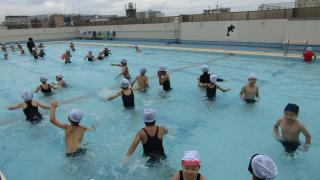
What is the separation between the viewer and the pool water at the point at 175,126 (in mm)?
4922

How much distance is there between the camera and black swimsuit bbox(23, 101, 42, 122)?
6648mm

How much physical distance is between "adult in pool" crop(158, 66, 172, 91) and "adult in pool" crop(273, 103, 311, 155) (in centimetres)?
471

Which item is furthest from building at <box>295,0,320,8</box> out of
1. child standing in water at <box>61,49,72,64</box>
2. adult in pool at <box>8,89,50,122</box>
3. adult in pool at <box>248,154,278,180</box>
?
adult in pool at <box>248,154,278,180</box>

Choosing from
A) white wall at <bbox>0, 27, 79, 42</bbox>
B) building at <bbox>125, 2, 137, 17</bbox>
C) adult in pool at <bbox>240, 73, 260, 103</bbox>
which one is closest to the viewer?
adult in pool at <bbox>240, 73, 260, 103</bbox>

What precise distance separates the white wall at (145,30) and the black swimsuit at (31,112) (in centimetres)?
1863

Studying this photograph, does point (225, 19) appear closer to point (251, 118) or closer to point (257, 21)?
point (257, 21)

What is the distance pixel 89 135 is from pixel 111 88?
13.8 ft

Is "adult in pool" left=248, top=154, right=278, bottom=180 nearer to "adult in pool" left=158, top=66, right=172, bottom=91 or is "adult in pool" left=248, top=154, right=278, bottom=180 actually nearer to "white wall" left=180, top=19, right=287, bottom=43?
"adult in pool" left=158, top=66, right=172, bottom=91

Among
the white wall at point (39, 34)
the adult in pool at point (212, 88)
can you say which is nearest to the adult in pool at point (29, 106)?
the adult in pool at point (212, 88)

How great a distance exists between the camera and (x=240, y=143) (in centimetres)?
577

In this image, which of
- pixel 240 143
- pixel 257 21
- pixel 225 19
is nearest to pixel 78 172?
pixel 240 143

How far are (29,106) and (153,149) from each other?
12.2 feet

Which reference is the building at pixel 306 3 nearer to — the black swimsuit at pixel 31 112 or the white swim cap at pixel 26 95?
the black swimsuit at pixel 31 112

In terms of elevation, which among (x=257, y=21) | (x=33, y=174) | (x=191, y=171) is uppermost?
(x=257, y=21)
